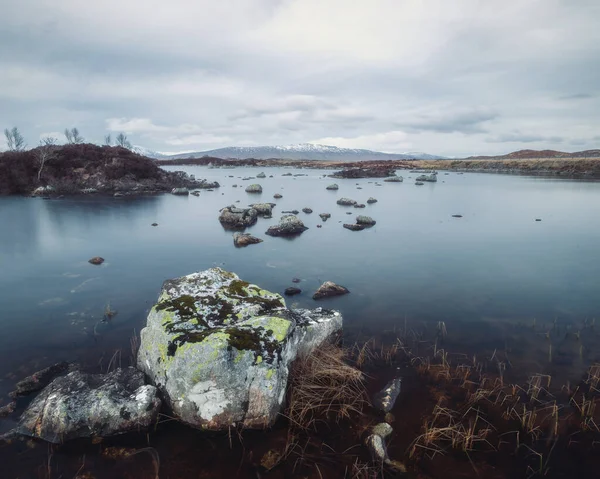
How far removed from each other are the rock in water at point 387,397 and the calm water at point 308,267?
315cm

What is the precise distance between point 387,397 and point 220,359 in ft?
12.5

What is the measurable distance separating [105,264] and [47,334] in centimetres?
823

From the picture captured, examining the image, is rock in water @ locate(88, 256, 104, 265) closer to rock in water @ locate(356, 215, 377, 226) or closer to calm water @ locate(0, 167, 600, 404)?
calm water @ locate(0, 167, 600, 404)

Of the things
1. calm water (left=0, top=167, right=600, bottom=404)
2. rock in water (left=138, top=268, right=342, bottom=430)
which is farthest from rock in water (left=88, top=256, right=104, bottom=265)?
rock in water (left=138, top=268, right=342, bottom=430)

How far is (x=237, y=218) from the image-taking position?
2819cm

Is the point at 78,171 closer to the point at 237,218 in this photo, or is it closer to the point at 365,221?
the point at 237,218

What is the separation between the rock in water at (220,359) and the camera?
6.66m

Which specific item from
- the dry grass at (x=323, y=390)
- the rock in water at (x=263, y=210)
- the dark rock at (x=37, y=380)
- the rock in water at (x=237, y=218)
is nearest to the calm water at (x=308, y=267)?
the dark rock at (x=37, y=380)

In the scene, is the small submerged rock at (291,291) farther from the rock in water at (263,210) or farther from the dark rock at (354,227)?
the rock in water at (263,210)

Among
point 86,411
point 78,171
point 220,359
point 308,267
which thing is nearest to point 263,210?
point 308,267

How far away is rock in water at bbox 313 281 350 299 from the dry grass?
460 centimetres

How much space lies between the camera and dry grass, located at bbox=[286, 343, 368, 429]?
7055mm

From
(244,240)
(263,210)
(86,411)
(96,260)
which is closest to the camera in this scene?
(86,411)


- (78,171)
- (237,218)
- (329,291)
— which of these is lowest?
(329,291)
